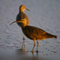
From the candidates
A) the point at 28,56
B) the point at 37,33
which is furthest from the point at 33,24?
the point at 28,56

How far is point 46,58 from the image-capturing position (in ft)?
14.9

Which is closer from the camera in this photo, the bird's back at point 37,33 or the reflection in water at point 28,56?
the reflection in water at point 28,56

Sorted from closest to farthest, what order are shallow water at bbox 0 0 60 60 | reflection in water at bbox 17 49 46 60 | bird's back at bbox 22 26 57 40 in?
reflection in water at bbox 17 49 46 60, shallow water at bbox 0 0 60 60, bird's back at bbox 22 26 57 40

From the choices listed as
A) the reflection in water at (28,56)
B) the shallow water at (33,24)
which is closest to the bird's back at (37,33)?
the shallow water at (33,24)

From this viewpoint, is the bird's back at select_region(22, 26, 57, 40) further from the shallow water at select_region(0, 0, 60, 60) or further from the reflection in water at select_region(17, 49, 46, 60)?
the reflection in water at select_region(17, 49, 46, 60)

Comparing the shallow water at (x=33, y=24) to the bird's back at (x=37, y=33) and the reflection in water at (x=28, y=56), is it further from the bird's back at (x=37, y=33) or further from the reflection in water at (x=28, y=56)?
the bird's back at (x=37, y=33)

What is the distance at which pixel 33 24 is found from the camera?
8133 mm

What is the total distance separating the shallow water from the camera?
4.77m

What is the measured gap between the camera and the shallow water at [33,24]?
4.77 metres

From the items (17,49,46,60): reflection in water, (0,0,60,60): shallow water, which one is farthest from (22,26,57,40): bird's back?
(17,49,46,60): reflection in water

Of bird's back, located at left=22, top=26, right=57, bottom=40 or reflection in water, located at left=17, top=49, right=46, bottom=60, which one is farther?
bird's back, located at left=22, top=26, right=57, bottom=40

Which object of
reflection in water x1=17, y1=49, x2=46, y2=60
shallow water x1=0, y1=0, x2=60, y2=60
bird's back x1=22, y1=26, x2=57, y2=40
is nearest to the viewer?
reflection in water x1=17, y1=49, x2=46, y2=60

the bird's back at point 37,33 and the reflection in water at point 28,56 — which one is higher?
the bird's back at point 37,33

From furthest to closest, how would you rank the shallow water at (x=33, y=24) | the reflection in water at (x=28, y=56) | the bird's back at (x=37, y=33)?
the bird's back at (x=37, y=33) → the shallow water at (x=33, y=24) → the reflection in water at (x=28, y=56)
